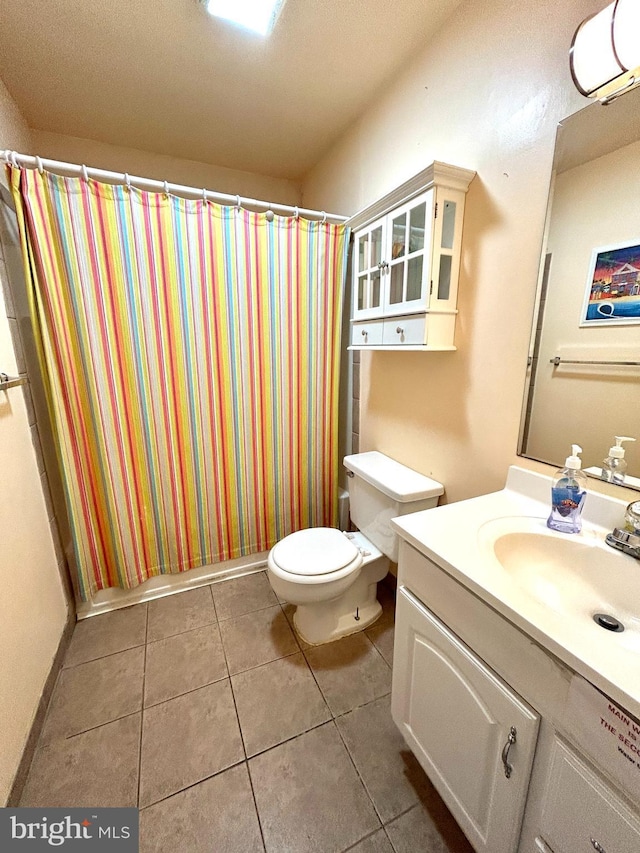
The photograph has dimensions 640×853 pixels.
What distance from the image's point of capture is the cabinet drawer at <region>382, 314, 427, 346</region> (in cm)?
123

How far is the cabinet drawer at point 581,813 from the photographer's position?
51cm

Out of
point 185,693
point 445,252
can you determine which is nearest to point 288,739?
point 185,693

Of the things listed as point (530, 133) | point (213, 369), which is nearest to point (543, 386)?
point (530, 133)

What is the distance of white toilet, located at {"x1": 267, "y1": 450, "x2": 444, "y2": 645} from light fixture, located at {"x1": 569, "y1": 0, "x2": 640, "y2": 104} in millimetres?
1178

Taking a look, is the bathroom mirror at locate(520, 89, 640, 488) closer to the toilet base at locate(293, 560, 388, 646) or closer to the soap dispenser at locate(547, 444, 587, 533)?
the soap dispenser at locate(547, 444, 587, 533)

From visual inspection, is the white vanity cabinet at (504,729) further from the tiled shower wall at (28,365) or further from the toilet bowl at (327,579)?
the tiled shower wall at (28,365)

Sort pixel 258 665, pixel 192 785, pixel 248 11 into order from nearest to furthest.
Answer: pixel 192 785 → pixel 248 11 → pixel 258 665

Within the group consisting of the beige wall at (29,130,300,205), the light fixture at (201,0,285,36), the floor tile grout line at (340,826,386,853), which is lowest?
the floor tile grout line at (340,826,386,853)

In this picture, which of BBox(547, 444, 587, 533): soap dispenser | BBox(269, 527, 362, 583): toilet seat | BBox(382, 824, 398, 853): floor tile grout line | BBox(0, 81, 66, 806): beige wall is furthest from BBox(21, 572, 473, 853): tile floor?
BBox(547, 444, 587, 533): soap dispenser

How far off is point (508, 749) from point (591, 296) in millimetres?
1035

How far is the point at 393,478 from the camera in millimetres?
1471

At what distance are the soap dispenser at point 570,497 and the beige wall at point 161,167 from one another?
2263 mm

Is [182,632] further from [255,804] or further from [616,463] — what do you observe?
[616,463]

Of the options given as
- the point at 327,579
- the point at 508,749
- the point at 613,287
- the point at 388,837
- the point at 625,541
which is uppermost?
the point at 613,287
